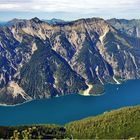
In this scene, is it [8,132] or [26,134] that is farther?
[8,132]

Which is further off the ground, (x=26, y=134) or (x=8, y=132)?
(x=26, y=134)
